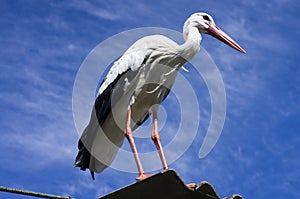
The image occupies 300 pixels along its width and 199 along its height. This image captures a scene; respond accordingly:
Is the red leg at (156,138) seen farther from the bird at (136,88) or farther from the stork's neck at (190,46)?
the stork's neck at (190,46)

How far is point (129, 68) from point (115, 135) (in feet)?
3.29

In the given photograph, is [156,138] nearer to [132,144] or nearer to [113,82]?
[132,144]

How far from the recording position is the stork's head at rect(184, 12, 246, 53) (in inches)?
389

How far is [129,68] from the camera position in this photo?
9.29 meters

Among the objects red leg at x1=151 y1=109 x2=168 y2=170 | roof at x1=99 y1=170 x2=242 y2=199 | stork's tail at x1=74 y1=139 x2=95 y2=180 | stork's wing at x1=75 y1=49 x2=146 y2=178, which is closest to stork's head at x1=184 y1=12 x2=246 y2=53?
stork's wing at x1=75 y1=49 x2=146 y2=178

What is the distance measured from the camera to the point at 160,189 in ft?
17.3

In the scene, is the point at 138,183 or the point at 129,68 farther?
the point at 129,68

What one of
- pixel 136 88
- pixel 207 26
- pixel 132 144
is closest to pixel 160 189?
pixel 132 144

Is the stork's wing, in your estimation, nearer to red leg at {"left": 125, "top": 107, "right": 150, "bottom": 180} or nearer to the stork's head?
red leg at {"left": 125, "top": 107, "right": 150, "bottom": 180}

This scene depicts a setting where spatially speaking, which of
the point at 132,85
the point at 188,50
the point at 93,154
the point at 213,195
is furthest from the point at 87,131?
the point at 213,195

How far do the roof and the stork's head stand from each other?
481 centimetres

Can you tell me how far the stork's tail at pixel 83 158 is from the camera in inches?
332

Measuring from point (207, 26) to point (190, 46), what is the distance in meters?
0.61

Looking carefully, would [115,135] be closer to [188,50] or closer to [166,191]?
[188,50]
